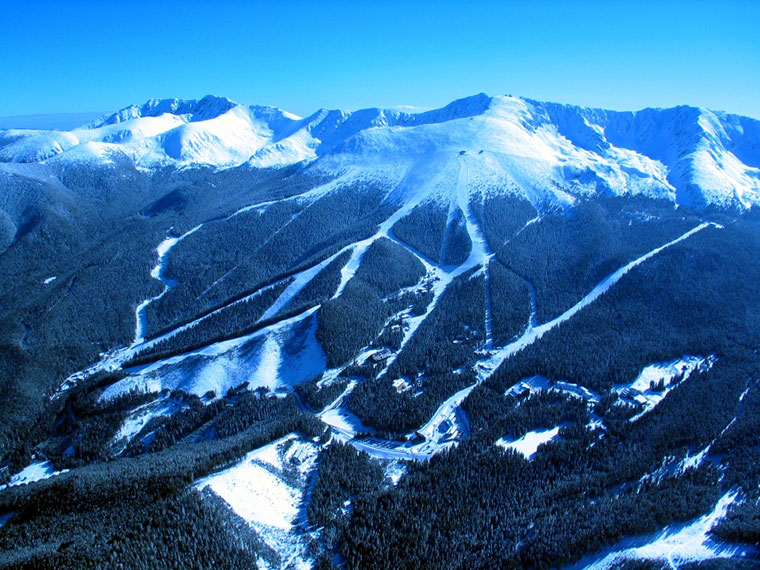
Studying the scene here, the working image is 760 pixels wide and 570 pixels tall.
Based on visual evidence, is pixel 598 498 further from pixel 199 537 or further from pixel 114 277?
pixel 114 277

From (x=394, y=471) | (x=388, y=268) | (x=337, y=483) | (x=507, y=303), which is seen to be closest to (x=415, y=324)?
(x=507, y=303)

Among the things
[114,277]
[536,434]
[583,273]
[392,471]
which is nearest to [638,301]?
[583,273]

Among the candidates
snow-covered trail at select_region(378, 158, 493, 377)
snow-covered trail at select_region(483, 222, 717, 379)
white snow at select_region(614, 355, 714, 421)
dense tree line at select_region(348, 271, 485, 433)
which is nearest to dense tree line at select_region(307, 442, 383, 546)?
dense tree line at select_region(348, 271, 485, 433)

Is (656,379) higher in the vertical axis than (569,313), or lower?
lower

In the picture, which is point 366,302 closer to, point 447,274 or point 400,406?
point 447,274

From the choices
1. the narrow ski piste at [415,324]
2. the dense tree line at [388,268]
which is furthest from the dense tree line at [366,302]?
the narrow ski piste at [415,324]
